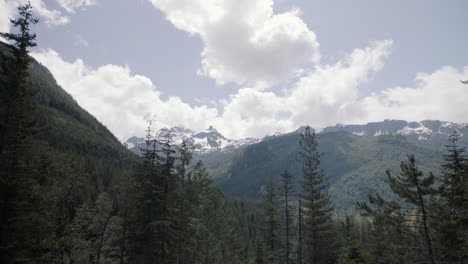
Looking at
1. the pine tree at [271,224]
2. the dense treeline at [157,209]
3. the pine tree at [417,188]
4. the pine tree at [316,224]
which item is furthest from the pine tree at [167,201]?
the pine tree at [271,224]

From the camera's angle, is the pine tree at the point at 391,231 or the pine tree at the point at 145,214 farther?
the pine tree at the point at 145,214

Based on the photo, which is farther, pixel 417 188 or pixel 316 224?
pixel 316 224

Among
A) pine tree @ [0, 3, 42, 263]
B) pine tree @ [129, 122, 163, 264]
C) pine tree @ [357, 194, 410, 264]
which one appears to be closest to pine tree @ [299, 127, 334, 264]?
pine tree @ [357, 194, 410, 264]

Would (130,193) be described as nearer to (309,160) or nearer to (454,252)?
(309,160)

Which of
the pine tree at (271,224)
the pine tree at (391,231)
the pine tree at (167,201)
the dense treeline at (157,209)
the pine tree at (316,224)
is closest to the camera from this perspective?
the pine tree at (391,231)

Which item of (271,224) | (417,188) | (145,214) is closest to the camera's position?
(417,188)

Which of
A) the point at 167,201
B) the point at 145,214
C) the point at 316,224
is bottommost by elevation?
the point at 316,224

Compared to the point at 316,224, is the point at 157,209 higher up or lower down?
higher up

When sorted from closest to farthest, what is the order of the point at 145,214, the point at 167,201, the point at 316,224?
the point at 145,214 → the point at 167,201 → the point at 316,224

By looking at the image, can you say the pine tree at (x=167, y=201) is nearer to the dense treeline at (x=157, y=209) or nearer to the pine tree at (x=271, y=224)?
the dense treeline at (x=157, y=209)

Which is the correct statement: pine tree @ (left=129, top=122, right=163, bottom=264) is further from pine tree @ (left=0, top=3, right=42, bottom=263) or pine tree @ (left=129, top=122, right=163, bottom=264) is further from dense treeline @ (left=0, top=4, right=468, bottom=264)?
pine tree @ (left=0, top=3, right=42, bottom=263)

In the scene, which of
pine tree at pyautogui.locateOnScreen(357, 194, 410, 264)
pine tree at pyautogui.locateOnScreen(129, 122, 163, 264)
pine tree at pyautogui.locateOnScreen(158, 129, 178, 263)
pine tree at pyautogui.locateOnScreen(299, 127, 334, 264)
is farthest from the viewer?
pine tree at pyautogui.locateOnScreen(299, 127, 334, 264)

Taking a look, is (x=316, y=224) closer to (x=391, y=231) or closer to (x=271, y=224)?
(x=391, y=231)

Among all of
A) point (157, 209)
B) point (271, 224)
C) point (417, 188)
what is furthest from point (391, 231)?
point (271, 224)
